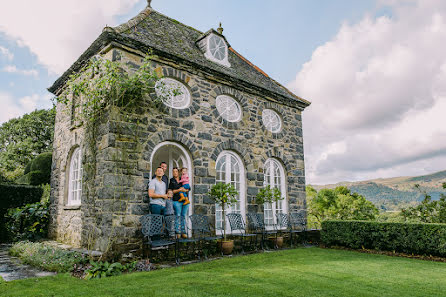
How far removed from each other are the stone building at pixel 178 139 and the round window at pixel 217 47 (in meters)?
0.04

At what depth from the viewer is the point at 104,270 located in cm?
599

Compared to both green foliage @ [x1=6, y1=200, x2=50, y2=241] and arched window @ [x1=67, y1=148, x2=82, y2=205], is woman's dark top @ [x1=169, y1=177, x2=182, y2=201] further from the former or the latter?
green foliage @ [x1=6, y1=200, x2=50, y2=241]

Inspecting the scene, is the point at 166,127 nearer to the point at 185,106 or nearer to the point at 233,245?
the point at 185,106

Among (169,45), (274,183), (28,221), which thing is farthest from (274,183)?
(28,221)

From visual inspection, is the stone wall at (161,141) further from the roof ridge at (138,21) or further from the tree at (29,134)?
the tree at (29,134)

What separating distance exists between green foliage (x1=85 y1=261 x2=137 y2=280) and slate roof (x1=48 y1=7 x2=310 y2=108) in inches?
212

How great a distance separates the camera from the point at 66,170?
381 inches

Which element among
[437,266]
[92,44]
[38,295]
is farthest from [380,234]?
[92,44]

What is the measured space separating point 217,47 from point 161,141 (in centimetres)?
493

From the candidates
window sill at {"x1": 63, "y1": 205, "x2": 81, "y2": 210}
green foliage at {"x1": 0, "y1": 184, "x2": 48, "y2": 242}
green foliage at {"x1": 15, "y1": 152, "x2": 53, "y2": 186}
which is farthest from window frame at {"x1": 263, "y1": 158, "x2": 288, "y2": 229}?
green foliage at {"x1": 15, "y1": 152, "x2": 53, "y2": 186}

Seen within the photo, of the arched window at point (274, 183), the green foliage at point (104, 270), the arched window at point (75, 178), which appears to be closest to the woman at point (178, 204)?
the green foliage at point (104, 270)

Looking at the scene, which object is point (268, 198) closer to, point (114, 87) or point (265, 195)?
point (265, 195)

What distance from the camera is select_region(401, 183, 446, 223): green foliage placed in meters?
10.5

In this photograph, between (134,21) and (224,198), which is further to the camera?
(134,21)
